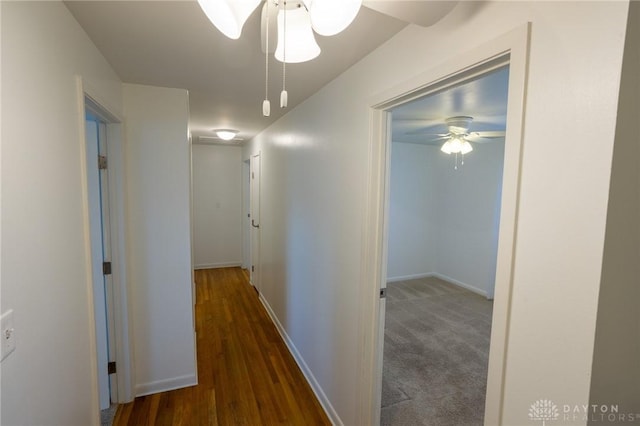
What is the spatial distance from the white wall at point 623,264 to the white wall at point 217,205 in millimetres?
5535

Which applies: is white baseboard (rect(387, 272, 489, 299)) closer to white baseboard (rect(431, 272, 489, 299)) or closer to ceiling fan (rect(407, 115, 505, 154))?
white baseboard (rect(431, 272, 489, 299))

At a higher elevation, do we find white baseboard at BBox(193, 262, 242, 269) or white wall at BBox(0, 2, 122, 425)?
white wall at BBox(0, 2, 122, 425)

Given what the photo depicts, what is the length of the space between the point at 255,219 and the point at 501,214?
3889 millimetres

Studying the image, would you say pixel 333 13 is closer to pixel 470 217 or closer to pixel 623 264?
pixel 623 264

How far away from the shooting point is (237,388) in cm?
241

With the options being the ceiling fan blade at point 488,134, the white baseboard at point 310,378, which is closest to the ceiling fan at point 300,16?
the white baseboard at point 310,378

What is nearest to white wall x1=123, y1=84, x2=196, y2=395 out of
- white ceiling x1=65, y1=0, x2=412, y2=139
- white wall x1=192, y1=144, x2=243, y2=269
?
white ceiling x1=65, y1=0, x2=412, y2=139

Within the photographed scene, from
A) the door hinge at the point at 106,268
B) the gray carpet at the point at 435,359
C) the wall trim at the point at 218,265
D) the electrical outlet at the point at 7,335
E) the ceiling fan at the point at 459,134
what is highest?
the ceiling fan at the point at 459,134

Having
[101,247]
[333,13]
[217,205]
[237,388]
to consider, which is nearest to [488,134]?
[333,13]

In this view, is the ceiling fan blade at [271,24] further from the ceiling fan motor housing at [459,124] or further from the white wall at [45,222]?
the ceiling fan motor housing at [459,124]

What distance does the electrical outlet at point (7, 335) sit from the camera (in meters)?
0.84

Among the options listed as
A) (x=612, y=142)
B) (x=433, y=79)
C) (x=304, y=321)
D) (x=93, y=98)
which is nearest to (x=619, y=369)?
(x=612, y=142)

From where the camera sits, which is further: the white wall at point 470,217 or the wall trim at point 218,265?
the wall trim at point 218,265

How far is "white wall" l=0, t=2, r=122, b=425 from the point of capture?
89 cm
